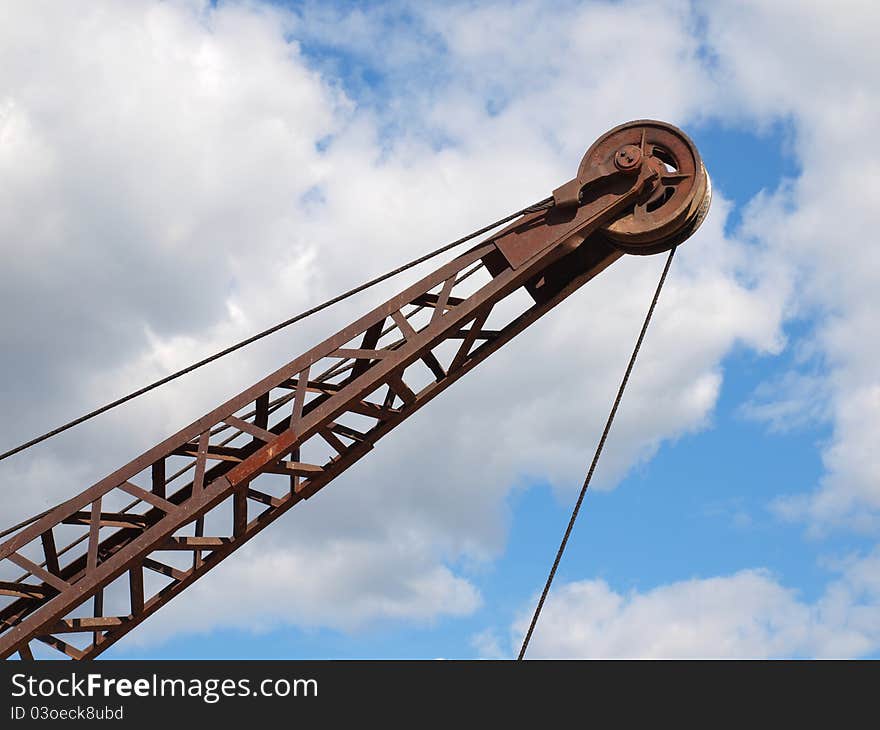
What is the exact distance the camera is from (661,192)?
40.1ft

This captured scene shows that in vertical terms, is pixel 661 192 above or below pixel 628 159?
below

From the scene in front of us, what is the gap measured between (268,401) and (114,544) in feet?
7.58

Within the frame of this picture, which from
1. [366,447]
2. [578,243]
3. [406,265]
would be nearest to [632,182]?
[578,243]

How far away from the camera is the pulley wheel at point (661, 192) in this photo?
1208 cm

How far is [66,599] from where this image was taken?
11.0 m

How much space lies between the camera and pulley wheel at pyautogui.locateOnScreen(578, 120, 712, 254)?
12078 millimetres
